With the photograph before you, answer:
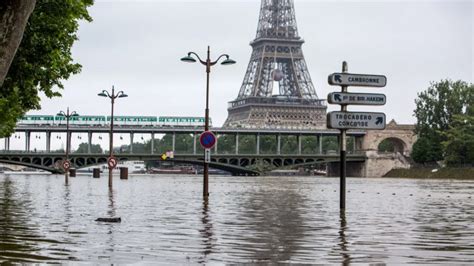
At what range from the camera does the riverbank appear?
404ft

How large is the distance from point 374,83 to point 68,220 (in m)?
10.3

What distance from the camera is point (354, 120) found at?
24.1 metres

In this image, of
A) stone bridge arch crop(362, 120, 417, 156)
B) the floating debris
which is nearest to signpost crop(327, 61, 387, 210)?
the floating debris

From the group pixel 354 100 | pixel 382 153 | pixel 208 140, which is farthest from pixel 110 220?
pixel 382 153

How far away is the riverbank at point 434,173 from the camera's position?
12299 cm

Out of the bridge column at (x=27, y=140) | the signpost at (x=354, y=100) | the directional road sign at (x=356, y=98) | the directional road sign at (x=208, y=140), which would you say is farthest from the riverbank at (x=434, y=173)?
the directional road sign at (x=356, y=98)

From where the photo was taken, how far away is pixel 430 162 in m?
150

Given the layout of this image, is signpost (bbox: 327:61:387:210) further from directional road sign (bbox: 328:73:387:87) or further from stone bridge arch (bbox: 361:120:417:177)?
stone bridge arch (bbox: 361:120:417:177)

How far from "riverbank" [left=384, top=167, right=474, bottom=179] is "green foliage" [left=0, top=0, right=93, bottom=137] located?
97.4 metres

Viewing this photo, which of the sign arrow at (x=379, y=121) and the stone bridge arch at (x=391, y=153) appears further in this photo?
the stone bridge arch at (x=391, y=153)

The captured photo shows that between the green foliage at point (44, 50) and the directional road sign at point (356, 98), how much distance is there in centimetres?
1077

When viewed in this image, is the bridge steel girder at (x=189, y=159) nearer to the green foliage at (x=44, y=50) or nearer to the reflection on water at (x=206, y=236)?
the green foliage at (x=44, y=50)

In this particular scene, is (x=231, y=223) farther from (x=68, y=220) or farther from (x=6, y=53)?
(x=6, y=53)

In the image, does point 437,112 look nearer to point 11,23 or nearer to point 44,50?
point 44,50
